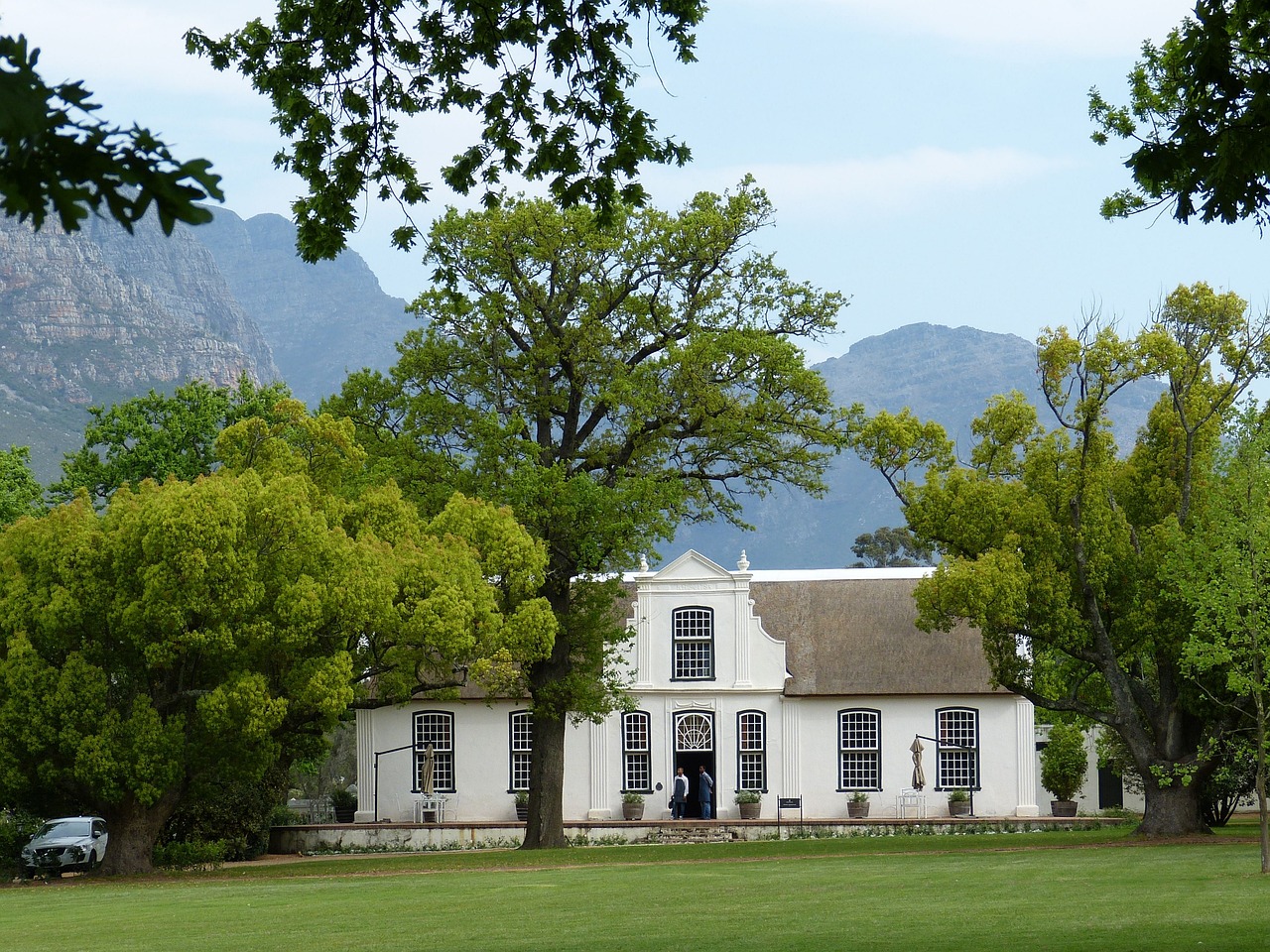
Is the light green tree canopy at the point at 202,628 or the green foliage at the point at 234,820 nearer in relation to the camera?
the light green tree canopy at the point at 202,628

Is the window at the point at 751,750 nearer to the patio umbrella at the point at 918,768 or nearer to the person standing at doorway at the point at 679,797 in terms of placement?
the person standing at doorway at the point at 679,797

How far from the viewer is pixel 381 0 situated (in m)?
11.3

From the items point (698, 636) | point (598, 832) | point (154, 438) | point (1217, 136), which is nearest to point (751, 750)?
point (698, 636)

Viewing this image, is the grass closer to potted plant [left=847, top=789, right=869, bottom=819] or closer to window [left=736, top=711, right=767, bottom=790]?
potted plant [left=847, top=789, right=869, bottom=819]

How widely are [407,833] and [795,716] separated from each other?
1118 centimetres

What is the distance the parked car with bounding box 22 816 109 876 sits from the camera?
30109 millimetres

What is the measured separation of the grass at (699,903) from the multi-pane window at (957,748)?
1190cm

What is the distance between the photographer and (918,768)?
40656mm

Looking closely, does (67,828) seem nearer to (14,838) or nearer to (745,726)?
(14,838)

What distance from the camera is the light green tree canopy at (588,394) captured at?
3152 cm

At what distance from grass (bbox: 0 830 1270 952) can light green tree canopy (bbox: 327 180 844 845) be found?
6388 millimetres

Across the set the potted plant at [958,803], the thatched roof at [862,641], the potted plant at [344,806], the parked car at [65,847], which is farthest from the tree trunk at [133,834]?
the potted plant at [958,803]

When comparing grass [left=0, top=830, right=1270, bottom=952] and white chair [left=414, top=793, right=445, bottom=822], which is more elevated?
grass [left=0, top=830, right=1270, bottom=952]

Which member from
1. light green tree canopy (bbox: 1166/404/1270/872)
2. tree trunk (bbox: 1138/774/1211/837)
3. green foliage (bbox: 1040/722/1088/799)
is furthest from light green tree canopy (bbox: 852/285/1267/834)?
green foliage (bbox: 1040/722/1088/799)
